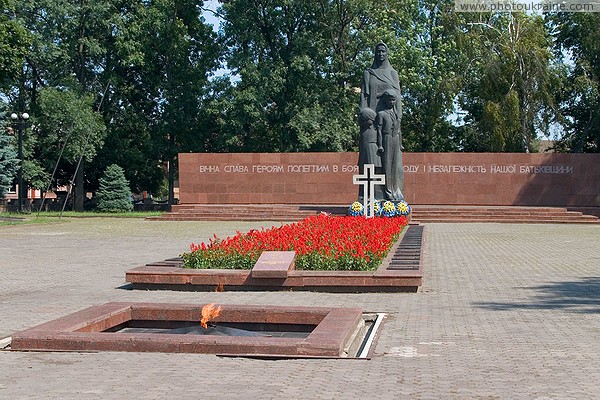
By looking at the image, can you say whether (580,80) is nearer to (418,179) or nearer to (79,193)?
(418,179)

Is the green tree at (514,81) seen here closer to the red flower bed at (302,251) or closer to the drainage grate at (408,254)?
the drainage grate at (408,254)

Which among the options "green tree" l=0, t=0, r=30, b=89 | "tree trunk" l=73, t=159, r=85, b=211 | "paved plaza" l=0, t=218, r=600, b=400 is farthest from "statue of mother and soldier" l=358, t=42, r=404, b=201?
"tree trunk" l=73, t=159, r=85, b=211

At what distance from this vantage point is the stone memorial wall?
34.0 metres

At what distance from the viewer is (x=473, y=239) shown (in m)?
22.2

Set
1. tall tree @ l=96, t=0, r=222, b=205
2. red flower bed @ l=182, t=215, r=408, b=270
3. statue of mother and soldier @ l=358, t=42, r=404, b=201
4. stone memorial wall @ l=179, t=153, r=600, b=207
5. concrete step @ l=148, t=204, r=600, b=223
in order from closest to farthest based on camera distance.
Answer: red flower bed @ l=182, t=215, r=408, b=270
statue of mother and soldier @ l=358, t=42, r=404, b=201
concrete step @ l=148, t=204, r=600, b=223
stone memorial wall @ l=179, t=153, r=600, b=207
tall tree @ l=96, t=0, r=222, b=205

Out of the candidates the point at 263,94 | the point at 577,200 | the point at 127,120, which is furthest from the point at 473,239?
the point at 127,120

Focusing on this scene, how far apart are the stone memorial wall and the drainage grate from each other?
46.2 ft

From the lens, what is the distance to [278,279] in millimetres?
11898

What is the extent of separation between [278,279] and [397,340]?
396cm

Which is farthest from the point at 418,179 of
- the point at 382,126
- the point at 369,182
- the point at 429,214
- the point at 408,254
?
the point at 408,254

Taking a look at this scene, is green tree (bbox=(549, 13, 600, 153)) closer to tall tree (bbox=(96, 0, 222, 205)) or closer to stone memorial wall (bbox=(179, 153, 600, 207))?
stone memorial wall (bbox=(179, 153, 600, 207))

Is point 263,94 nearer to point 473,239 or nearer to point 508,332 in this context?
point 473,239

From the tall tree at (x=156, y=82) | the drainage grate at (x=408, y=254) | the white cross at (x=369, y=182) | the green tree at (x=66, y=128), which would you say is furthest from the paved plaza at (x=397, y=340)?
the tall tree at (x=156, y=82)

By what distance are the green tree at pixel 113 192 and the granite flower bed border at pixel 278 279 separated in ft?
99.0
